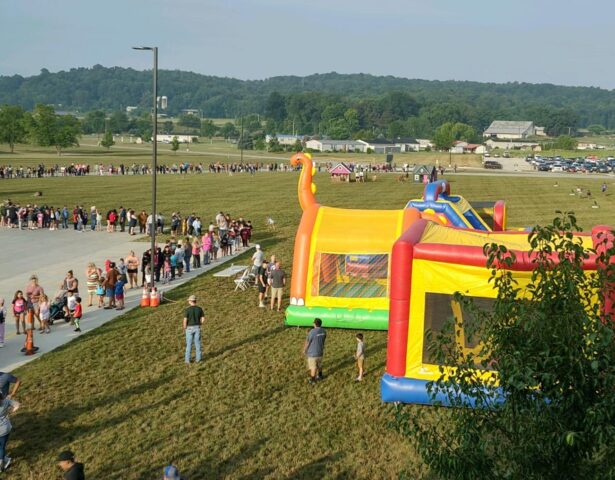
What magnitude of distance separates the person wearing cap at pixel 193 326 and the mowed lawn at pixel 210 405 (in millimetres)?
327

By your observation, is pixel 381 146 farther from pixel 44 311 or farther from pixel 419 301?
pixel 419 301

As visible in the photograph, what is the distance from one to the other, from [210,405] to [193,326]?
2.29 m

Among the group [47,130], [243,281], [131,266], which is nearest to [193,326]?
[243,281]

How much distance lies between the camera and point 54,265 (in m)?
24.8

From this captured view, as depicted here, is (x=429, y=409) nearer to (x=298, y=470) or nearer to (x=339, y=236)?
(x=298, y=470)

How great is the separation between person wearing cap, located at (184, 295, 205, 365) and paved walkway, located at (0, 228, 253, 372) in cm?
334

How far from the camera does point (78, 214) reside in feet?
108

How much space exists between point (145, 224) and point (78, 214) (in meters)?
3.22

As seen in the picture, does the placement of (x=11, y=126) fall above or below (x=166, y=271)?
above

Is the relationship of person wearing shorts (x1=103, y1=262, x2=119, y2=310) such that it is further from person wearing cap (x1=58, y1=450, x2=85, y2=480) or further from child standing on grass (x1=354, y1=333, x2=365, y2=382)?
person wearing cap (x1=58, y1=450, x2=85, y2=480)

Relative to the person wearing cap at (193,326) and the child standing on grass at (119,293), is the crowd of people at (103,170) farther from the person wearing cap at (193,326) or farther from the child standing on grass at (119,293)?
the person wearing cap at (193,326)

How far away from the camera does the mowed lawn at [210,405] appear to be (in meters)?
10.3

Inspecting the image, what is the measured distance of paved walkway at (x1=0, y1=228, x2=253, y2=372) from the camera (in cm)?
1636

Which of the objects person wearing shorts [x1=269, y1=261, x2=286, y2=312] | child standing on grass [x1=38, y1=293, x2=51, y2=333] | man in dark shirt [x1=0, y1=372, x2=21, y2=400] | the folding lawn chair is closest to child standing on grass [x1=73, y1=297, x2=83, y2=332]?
child standing on grass [x1=38, y1=293, x2=51, y2=333]
